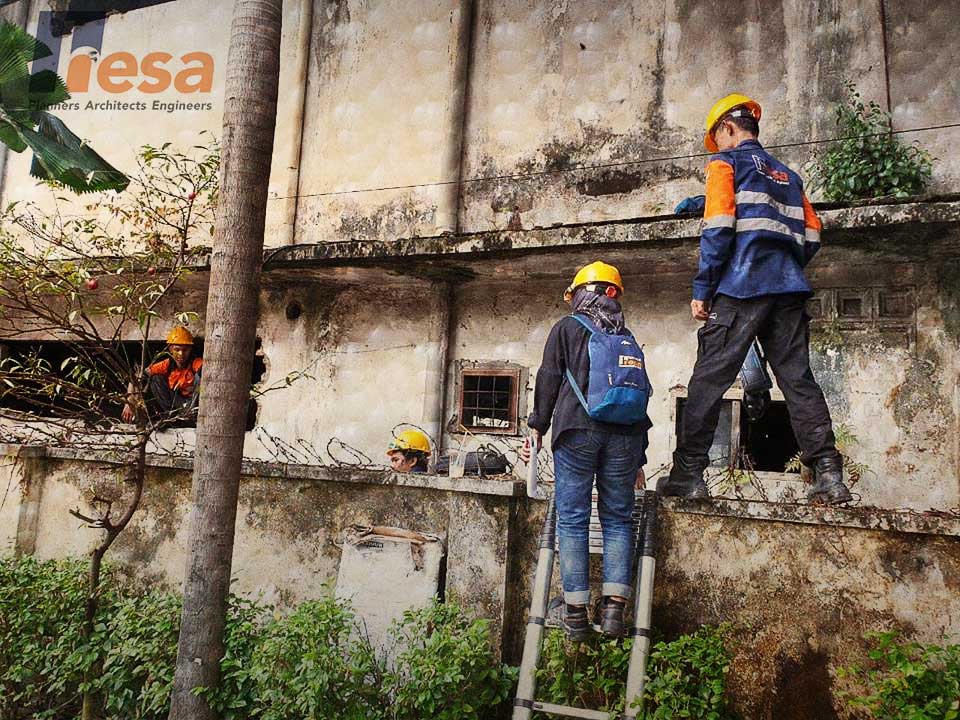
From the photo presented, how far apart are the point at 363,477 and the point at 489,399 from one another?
3.40 metres

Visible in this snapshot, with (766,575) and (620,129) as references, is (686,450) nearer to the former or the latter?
(766,575)

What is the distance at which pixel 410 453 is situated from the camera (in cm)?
722

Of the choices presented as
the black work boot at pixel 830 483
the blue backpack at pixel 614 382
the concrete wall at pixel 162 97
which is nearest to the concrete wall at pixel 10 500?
the concrete wall at pixel 162 97

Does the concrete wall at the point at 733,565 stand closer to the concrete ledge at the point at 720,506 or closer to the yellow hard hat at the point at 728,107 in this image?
the concrete ledge at the point at 720,506

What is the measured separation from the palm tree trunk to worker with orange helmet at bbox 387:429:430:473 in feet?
8.87

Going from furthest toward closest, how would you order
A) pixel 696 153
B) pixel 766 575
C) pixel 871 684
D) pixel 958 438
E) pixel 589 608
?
pixel 696 153, pixel 958 438, pixel 589 608, pixel 766 575, pixel 871 684

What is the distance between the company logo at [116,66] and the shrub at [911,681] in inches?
373

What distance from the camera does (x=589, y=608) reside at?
4.02 m

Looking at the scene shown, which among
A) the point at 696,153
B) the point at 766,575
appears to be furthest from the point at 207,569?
the point at 696,153

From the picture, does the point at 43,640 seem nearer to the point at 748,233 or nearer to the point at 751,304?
the point at 751,304

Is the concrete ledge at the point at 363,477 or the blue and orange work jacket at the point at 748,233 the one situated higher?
the blue and orange work jacket at the point at 748,233

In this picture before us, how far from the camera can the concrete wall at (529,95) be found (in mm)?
6688

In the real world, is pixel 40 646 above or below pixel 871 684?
below

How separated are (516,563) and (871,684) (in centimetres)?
179
